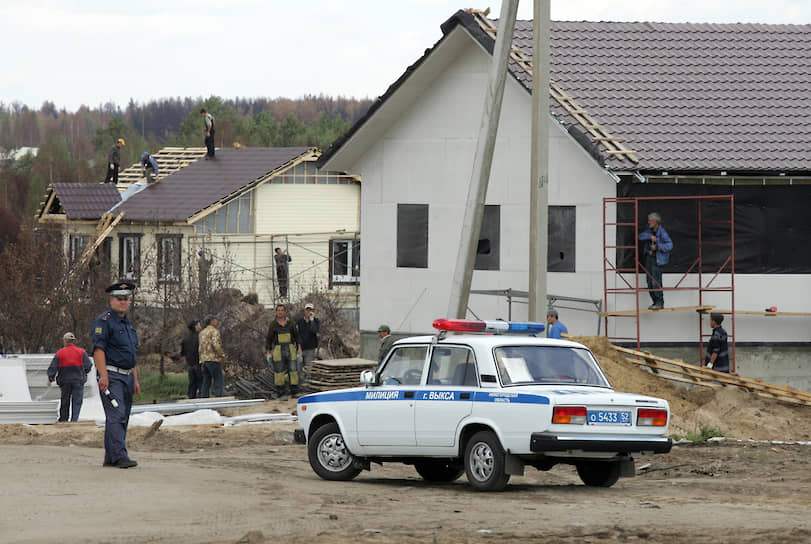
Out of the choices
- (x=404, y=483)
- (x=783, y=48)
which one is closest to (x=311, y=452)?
(x=404, y=483)

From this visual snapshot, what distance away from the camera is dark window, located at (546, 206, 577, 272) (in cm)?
2433

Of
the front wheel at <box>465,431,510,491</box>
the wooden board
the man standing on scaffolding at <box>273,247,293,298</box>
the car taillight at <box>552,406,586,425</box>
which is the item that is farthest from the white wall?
the man standing on scaffolding at <box>273,247,293,298</box>

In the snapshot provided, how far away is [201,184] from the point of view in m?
49.9

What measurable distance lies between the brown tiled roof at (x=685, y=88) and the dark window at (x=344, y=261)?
19098 mm

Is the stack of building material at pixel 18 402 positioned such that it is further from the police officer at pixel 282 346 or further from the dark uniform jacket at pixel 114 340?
the dark uniform jacket at pixel 114 340

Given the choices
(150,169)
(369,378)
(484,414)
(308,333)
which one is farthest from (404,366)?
(150,169)

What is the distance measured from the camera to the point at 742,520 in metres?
10.4

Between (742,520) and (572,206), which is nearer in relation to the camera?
(742,520)

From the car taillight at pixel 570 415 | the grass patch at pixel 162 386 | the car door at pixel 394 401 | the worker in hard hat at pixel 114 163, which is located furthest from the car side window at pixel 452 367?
the worker in hard hat at pixel 114 163

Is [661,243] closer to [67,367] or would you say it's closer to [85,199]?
[67,367]

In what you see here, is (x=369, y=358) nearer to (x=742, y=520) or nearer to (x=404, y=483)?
(x=404, y=483)

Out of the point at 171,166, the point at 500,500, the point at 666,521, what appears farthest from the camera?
the point at 171,166

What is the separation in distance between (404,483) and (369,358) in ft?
43.3

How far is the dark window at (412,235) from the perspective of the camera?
2628cm
